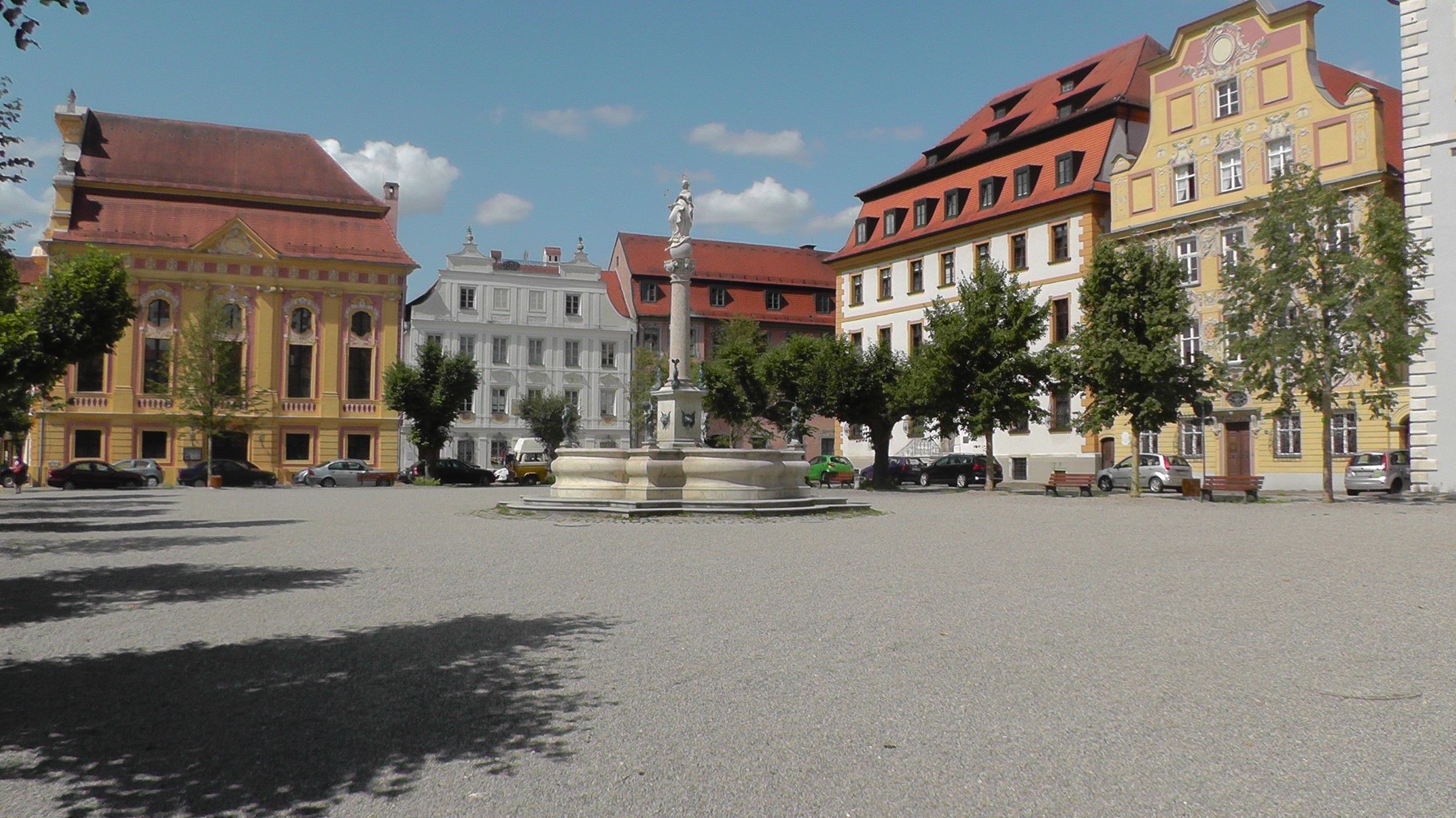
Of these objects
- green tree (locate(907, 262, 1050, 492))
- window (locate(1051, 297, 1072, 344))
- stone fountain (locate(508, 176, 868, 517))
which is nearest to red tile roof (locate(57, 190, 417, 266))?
green tree (locate(907, 262, 1050, 492))

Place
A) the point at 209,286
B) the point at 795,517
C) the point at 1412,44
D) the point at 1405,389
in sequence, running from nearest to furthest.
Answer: the point at 795,517 < the point at 1412,44 < the point at 1405,389 < the point at 209,286

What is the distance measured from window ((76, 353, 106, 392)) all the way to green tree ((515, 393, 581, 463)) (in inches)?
843

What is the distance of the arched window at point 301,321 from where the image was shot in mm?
56250

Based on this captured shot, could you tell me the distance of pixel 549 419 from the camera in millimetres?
64438

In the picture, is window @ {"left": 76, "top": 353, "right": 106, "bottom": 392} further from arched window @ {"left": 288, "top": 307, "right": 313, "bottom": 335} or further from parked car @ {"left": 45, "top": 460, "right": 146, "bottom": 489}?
parked car @ {"left": 45, "top": 460, "right": 146, "bottom": 489}

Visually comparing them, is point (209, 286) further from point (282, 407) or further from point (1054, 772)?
point (1054, 772)

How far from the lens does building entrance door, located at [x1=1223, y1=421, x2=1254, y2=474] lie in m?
40.0

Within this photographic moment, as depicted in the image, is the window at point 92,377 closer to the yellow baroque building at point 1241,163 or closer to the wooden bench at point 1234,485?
the yellow baroque building at point 1241,163

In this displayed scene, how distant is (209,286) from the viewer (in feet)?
180

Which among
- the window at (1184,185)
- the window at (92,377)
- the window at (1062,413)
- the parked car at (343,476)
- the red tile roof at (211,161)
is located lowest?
the parked car at (343,476)

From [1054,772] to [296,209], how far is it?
60046mm

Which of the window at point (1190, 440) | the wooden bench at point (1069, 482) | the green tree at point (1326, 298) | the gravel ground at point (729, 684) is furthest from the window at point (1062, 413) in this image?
the gravel ground at point (729, 684)

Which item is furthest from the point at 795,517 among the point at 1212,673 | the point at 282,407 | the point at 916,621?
the point at 282,407

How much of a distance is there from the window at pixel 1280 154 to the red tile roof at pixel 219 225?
39973 millimetres
